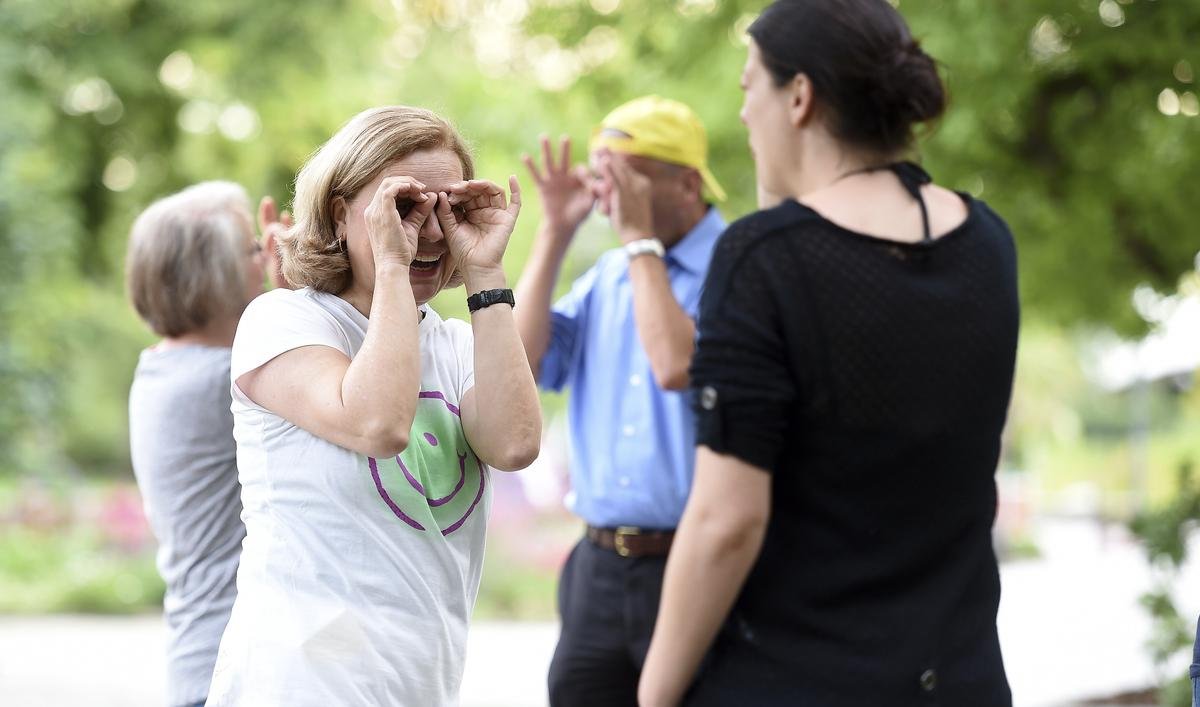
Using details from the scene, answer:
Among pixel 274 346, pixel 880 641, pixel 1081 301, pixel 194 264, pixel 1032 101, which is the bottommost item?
pixel 880 641

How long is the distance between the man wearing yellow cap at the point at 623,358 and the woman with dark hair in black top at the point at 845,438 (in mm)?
1413

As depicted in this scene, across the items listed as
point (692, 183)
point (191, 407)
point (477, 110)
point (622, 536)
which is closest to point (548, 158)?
point (692, 183)

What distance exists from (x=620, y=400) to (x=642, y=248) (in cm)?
50

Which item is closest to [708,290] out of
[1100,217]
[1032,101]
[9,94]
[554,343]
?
[554,343]

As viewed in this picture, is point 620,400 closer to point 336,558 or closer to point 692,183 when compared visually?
point 692,183

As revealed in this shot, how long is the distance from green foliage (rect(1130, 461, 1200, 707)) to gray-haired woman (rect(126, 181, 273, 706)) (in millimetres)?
5465

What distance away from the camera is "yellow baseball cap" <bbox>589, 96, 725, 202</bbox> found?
3738 mm

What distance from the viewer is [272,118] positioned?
13.5 meters

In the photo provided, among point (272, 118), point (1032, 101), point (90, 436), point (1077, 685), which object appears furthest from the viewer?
point (90, 436)

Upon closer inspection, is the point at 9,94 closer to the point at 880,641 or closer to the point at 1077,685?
the point at 1077,685

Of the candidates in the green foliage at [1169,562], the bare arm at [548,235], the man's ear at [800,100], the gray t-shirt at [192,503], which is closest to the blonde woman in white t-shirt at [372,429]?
the man's ear at [800,100]

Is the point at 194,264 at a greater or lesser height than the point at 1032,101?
lesser

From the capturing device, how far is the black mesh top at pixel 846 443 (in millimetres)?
1939

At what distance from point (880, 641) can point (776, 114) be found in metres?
0.81
